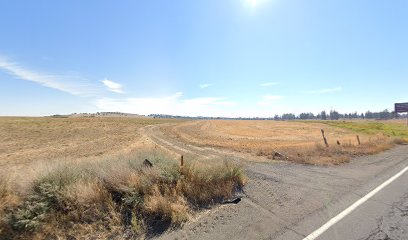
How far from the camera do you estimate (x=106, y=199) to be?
5.69 m

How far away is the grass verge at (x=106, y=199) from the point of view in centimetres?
487

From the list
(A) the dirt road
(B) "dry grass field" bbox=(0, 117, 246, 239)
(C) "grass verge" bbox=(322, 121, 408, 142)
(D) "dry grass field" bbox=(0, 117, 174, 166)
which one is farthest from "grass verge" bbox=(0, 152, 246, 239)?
(C) "grass verge" bbox=(322, 121, 408, 142)

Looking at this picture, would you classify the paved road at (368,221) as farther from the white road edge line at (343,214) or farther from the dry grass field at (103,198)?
the dry grass field at (103,198)

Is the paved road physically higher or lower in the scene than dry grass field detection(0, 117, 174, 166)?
higher

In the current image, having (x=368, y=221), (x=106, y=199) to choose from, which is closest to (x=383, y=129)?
(x=368, y=221)

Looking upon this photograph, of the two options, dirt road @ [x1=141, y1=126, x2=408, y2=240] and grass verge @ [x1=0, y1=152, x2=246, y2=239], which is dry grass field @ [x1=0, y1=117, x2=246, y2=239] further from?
dirt road @ [x1=141, y1=126, x2=408, y2=240]

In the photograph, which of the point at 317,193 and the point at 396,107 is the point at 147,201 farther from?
the point at 396,107

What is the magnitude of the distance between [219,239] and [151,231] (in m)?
1.29

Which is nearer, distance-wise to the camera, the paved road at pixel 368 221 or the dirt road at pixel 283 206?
the paved road at pixel 368 221

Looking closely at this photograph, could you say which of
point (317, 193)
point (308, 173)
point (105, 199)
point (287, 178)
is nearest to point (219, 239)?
point (105, 199)

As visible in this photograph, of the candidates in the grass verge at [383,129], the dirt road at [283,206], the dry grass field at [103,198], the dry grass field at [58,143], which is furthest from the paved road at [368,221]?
the grass verge at [383,129]

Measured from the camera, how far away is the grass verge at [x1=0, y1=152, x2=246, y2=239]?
4.87 metres

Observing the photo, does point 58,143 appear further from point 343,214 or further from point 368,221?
point 368,221

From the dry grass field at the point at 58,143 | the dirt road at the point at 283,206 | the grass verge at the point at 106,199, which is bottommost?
the dry grass field at the point at 58,143
